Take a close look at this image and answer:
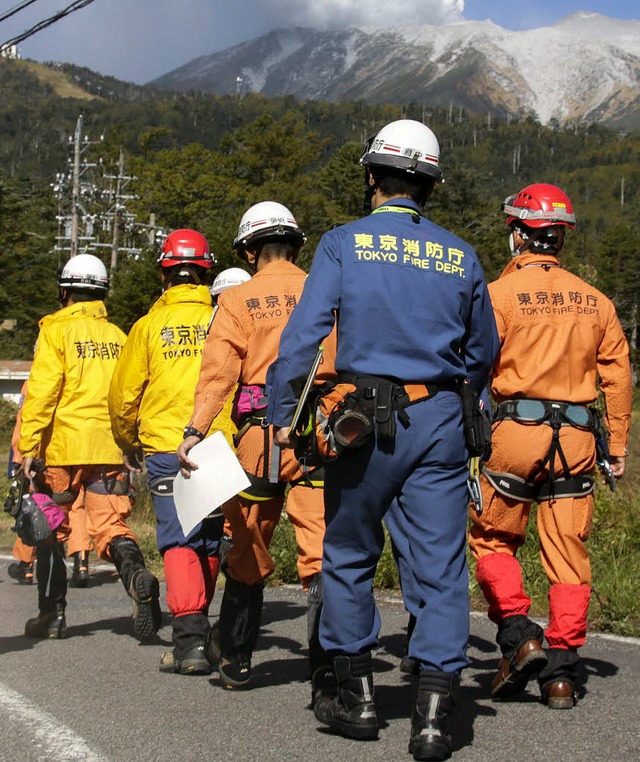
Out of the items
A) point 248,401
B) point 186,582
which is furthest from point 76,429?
point 248,401

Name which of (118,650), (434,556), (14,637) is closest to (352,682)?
(434,556)

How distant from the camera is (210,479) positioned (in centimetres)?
530

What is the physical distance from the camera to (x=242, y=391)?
5.68 m

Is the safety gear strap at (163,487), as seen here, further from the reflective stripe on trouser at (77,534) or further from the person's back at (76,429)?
the reflective stripe on trouser at (77,534)

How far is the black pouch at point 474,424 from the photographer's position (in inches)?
178

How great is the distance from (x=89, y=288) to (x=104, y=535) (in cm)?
156

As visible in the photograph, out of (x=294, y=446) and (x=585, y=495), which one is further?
(x=585, y=495)

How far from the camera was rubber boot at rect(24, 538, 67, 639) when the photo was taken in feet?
22.9

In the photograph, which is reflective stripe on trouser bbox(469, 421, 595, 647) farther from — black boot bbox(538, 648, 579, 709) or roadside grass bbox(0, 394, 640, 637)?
roadside grass bbox(0, 394, 640, 637)

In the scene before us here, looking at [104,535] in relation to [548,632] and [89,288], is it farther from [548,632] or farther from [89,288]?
[548,632]

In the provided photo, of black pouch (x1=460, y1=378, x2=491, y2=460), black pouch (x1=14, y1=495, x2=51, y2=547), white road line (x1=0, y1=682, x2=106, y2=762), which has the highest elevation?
black pouch (x1=460, y1=378, x2=491, y2=460)

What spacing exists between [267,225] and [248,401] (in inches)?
34.2

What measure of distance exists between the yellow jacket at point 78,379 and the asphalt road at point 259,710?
3.83 feet

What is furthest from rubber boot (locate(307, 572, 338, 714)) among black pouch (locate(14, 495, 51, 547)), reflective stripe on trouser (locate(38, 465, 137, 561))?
reflective stripe on trouser (locate(38, 465, 137, 561))
